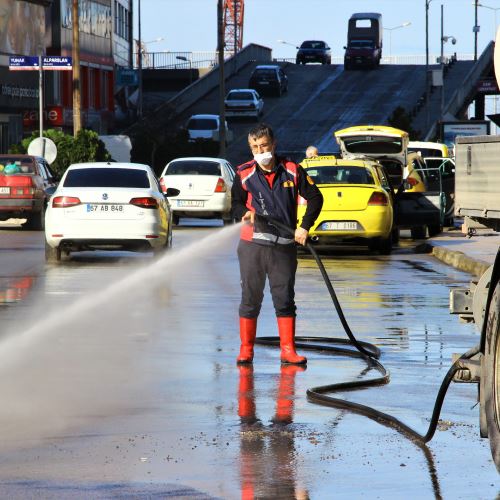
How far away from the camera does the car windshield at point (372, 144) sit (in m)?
38.7

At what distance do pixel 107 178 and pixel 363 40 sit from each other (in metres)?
83.1

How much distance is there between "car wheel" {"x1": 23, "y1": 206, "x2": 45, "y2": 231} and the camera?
122ft

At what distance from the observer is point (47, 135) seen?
5312 centimetres

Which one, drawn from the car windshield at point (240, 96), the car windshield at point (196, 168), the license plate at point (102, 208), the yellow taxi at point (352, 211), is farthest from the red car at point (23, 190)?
the car windshield at point (240, 96)

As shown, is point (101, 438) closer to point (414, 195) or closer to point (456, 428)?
point (456, 428)

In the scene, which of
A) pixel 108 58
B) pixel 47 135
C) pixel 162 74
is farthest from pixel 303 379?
pixel 162 74

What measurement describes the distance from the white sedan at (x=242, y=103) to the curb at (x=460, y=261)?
2611 inches

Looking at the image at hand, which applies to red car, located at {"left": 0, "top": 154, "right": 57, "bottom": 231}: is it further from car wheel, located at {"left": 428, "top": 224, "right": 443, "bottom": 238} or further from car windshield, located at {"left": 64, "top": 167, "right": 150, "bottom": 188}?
car windshield, located at {"left": 64, "top": 167, "right": 150, "bottom": 188}

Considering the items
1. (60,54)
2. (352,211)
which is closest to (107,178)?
(352,211)

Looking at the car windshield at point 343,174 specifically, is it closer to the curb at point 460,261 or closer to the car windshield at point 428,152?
the curb at point 460,261

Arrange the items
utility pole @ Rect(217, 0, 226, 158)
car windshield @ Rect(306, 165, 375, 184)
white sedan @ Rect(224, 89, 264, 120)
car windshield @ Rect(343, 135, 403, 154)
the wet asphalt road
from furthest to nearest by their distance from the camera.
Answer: white sedan @ Rect(224, 89, 264, 120), utility pole @ Rect(217, 0, 226, 158), car windshield @ Rect(343, 135, 403, 154), car windshield @ Rect(306, 165, 375, 184), the wet asphalt road

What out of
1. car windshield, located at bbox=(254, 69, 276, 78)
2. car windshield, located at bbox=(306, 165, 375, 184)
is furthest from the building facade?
car windshield, located at bbox=(306, 165, 375, 184)

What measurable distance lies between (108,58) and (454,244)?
236ft

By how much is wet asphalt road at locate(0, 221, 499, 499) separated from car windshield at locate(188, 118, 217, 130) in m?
65.8
